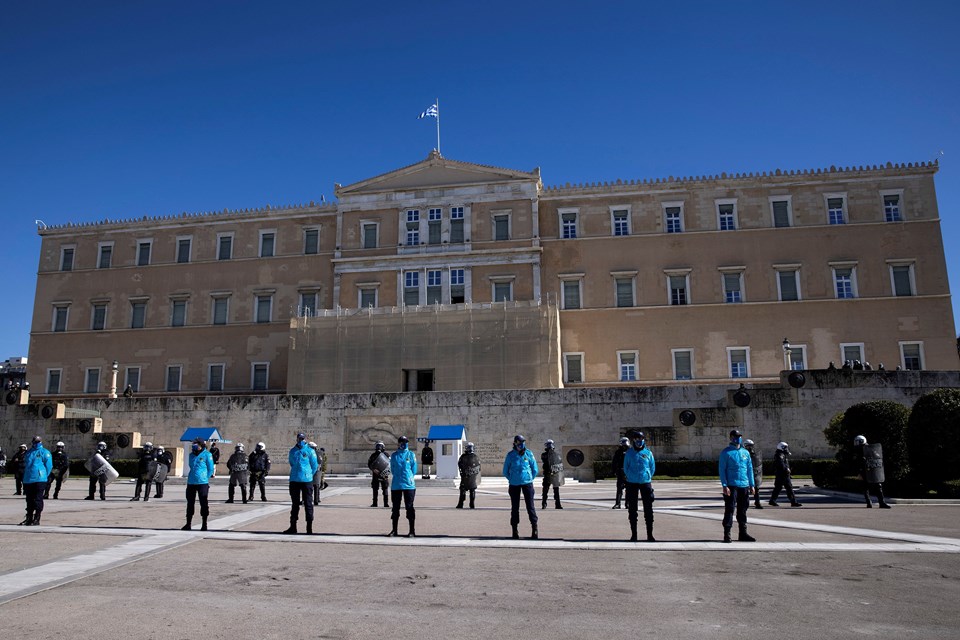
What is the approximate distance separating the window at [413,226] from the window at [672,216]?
14.8 m

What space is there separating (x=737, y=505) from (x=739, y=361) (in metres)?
31.2

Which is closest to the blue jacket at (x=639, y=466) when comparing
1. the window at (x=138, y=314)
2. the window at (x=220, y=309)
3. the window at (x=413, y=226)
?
the window at (x=413, y=226)

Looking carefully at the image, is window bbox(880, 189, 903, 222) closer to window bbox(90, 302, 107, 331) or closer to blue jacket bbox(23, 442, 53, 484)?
blue jacket bbox(23, 442, 53, 484)

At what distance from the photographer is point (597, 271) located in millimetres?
43312

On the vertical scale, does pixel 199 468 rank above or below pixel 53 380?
below

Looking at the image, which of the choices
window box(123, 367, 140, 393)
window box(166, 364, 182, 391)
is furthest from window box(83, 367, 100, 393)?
window box(166, 364, 182, 391)

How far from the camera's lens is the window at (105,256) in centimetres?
5006

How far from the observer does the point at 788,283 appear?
4150cm

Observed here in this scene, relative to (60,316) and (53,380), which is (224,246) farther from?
(53,380)

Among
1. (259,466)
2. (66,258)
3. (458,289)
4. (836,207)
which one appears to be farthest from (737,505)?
(66,258)

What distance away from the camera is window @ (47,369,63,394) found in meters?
47.8

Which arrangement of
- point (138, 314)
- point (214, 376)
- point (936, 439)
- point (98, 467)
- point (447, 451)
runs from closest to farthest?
point (936, 439), point (98, 467), point (447, 451), point (214, 376), point (138, 314)

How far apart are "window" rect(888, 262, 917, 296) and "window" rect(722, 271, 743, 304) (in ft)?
26.3

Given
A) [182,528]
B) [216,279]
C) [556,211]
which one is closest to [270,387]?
[216,279]
